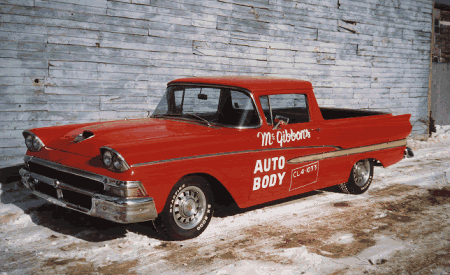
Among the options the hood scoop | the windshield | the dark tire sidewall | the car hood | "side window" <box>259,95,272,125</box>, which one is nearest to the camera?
the car hood

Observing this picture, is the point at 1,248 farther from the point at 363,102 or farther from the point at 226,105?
the point at 363,102

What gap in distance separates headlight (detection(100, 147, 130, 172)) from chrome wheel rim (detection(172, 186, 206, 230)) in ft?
2.28

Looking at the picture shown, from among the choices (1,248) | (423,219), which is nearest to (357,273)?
(423,219)

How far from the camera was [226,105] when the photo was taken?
4.59 metres

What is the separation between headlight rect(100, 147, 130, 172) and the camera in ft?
11.5

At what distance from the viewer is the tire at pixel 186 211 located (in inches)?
154

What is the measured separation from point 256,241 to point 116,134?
5.90 ft

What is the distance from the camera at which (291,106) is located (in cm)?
503

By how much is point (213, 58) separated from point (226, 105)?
3.62 m

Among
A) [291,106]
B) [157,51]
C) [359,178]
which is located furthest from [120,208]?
[157,51]

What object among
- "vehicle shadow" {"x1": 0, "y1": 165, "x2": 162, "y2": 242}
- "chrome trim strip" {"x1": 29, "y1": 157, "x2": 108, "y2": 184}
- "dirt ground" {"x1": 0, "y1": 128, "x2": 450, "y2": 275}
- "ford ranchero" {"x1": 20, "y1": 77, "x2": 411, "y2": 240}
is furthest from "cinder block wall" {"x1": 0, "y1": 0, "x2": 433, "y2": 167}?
"chrome trim strip" {"x1": 29, "y1": 157, "x2": 108, "y2": 184}

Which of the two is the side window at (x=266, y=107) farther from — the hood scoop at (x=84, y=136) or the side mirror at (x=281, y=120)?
the hood scoop at (x=84, y=136)

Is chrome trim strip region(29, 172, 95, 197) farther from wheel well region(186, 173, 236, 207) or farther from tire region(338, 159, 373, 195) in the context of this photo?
tire region(338, 159, 373, 195)

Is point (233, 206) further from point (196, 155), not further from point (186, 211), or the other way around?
point (196, 155)
